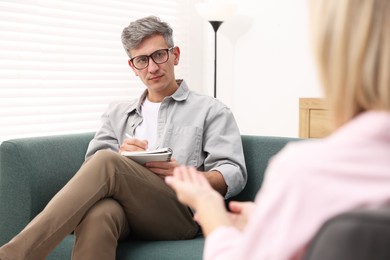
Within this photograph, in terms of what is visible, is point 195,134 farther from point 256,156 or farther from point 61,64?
point 61,64

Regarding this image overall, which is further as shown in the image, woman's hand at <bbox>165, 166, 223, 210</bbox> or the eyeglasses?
the eyeglasses

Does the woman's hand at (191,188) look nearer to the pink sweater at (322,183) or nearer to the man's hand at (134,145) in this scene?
the pink sweater at (322,183)

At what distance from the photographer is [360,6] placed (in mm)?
834

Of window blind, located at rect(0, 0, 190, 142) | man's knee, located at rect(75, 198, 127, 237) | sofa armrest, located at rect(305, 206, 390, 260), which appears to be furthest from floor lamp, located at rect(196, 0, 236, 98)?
sofa armrest, located at rect(305, 206, 390, 260)

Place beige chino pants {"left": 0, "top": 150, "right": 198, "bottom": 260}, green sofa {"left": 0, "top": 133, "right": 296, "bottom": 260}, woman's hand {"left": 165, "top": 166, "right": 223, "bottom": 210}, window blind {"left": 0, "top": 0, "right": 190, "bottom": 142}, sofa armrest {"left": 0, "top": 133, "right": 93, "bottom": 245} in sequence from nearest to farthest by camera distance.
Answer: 1. woman's hand {"left": 165, "top": 166, "right": 223, "bottom": 210}
2. beige chino pants {"left": 0, "top": 150, "right": 198, "bottom": 260}
3. green sofa {"left": 0, "top": 133, "right": 296, "bottom": 260}
4. sofa armrest {"left": 0, "top": 133, "right": 93, "bottom": 245}
5. window blind {"left": 0, "top": 0, "right": 190, "bottom": 142}

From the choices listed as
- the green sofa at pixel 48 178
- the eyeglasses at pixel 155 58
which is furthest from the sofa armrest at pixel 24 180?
the eyeglasses at pixel 155 58

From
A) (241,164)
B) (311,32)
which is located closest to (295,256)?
(311,32)

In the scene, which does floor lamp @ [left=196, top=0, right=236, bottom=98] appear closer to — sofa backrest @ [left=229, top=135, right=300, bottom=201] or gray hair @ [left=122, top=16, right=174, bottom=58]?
gray hair @ [left=122, top=16, right=174, bottom=58]

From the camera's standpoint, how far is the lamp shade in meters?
4.00

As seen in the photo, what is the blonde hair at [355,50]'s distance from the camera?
0.83m

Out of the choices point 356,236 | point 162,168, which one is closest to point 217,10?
point 162,168

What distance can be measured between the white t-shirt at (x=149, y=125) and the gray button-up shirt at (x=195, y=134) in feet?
0.08

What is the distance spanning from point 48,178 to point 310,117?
1874 millimetres

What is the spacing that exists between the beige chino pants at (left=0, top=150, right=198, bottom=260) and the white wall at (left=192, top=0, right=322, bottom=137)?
75.7 inches
